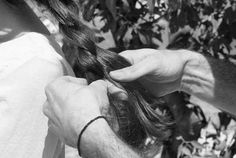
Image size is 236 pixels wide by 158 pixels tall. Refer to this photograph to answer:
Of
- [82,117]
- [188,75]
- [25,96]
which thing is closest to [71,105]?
[82,117]

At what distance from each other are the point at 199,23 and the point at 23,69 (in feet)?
4.79

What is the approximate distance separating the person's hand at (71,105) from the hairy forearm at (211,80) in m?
0.49

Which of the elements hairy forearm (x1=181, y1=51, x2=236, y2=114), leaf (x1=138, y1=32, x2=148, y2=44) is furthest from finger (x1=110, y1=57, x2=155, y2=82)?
leaf (x1=138, y1=32, x2=148, y2=44)

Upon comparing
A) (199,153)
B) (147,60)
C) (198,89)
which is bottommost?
(199,153)

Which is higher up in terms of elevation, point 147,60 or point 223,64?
point 147,60

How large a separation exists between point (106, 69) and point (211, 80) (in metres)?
0.47

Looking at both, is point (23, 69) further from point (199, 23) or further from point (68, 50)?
point (199, 23)

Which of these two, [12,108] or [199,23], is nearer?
[12,108]

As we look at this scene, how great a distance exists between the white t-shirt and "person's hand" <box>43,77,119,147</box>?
0.24 ft

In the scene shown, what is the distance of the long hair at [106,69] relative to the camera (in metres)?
1.62

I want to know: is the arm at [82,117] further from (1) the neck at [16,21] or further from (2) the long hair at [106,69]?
(1) the neck at [16,21]

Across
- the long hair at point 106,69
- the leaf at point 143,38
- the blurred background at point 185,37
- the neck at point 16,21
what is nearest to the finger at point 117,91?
the long hair at point 106,69

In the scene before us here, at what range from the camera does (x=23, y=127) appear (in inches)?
60.6

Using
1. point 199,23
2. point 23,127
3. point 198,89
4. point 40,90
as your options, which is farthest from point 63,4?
point 199,23
